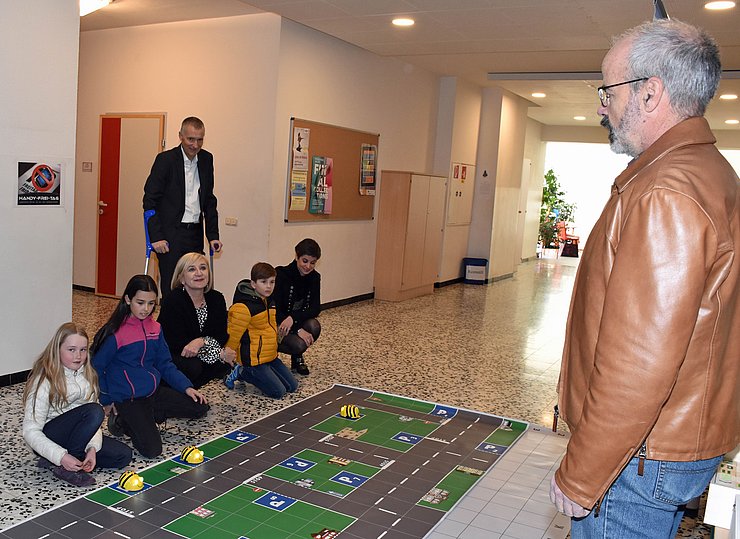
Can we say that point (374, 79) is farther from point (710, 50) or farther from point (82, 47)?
point (710, 50)

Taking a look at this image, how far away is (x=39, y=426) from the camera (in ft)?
9.78

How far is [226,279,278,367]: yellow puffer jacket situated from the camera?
14.4 feet

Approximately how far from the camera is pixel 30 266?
4355 millimetres

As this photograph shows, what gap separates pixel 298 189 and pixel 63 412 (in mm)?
4072

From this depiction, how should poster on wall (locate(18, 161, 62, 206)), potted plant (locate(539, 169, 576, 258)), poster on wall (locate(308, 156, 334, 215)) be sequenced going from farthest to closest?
1. potted plant (locate(539, 169, 576, 258))
2. poster on wall (locate(308, 156, 334, 215))
3. poster on wall (locate(18, 161, 62, 206))

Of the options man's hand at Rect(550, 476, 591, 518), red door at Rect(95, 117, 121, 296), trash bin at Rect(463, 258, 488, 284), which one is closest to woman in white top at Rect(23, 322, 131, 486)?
man's hand at Rect(550, 476, 591, 518)

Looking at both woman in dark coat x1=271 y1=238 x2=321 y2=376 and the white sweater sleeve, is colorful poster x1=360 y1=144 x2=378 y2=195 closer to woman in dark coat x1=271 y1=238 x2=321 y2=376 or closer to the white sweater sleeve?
woman in dark coat x1=271 y1=238 x2=321 y2=376

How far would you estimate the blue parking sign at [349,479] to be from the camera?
10.4 ft

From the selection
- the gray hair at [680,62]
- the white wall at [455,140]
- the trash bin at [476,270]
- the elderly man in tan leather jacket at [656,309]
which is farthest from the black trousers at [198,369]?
the trash bin at [476,270]

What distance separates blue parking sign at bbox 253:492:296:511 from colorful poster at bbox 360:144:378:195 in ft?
17.5

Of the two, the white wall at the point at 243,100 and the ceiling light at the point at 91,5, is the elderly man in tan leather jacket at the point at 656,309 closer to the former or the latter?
the white wall at the point at 243,100

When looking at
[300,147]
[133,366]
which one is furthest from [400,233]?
[133,366]

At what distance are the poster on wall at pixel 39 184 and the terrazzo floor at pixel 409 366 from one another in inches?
45.5

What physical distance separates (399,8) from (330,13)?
652 millimetres
